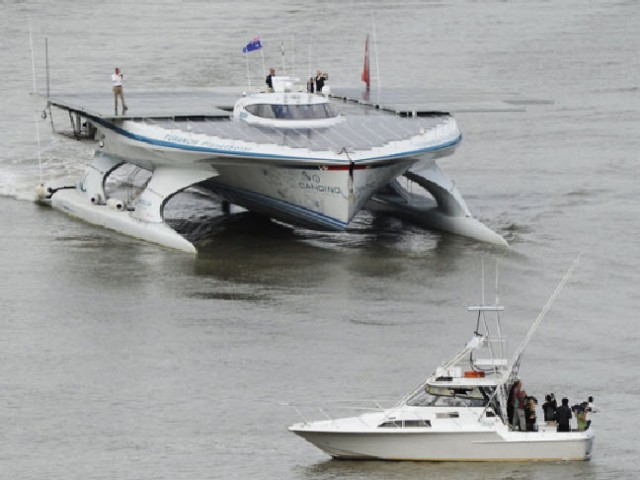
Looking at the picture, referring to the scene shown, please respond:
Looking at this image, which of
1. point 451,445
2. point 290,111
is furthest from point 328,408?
point 290,111

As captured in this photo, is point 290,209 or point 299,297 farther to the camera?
point 290,209

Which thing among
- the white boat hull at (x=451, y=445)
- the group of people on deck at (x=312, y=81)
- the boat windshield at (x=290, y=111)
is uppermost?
the group of people on deck at (x=312, y=81)

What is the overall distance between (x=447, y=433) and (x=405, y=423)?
816 mm

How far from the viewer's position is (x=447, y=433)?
32281 mm

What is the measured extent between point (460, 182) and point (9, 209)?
626 inches

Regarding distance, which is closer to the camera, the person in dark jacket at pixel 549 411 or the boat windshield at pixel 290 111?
the person in dark jacket at pixel 549 411

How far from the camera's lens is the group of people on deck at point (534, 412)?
33.0 m

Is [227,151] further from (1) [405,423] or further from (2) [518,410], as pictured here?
(1) [405,423]

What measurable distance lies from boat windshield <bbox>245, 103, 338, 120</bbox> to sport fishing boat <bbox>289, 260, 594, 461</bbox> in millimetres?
21915

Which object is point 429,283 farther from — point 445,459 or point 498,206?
point 445,459

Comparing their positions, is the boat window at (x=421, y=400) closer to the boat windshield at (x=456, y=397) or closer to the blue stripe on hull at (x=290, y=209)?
the boat windshield at (x=456, y=397)

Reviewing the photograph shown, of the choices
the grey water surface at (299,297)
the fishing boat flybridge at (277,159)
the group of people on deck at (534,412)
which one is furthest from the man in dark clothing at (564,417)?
the fishing boat flybridge at (277,159)

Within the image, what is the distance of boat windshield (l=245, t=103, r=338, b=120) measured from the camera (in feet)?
177

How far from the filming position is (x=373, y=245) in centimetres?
5272
